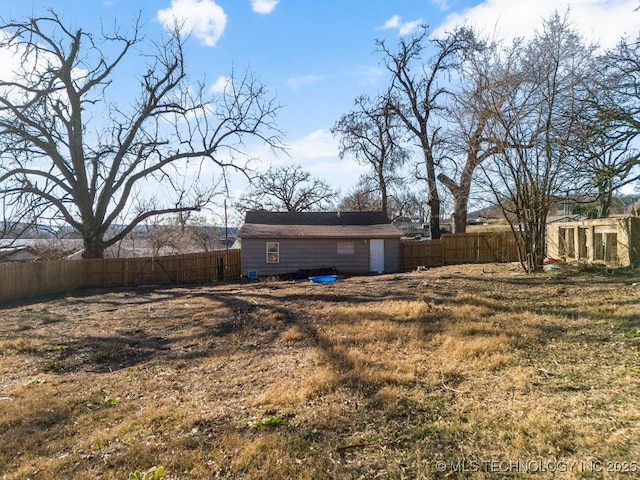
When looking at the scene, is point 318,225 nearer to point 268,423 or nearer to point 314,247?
point 314,247

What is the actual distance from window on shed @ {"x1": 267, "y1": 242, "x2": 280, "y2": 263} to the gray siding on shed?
0.53 ft

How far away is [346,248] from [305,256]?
222 centimetres

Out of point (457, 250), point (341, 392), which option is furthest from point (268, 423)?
point (457, 250)

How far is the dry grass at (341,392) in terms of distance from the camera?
9.93 feet

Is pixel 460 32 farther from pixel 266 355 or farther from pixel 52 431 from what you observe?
pixel 52 431

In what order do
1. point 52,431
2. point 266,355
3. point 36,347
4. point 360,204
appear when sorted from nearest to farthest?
point 52,431 → point 266,355 → point 36,347 → point 360,204

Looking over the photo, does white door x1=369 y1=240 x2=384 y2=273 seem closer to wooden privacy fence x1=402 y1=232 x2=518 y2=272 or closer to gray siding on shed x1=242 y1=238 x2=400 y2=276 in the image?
gray siding on shed x1=242 y1=238 x2=400 y2=276

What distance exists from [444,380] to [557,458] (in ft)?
5.78

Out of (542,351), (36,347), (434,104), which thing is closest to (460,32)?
(434,104)

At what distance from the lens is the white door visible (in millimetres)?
21078

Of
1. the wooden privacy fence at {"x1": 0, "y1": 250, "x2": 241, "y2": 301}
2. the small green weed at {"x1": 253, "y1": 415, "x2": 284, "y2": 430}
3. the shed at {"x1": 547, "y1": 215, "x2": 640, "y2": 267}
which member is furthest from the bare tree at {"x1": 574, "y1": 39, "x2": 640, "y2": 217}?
the wooden privacy fence at {"x1": 0, "y1": 250, "x2": 241, "y2": 301}

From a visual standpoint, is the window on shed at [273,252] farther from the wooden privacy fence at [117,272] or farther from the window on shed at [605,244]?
the window on shed at [605,244]

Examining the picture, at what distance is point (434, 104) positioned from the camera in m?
24.1

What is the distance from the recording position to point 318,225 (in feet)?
73.6
